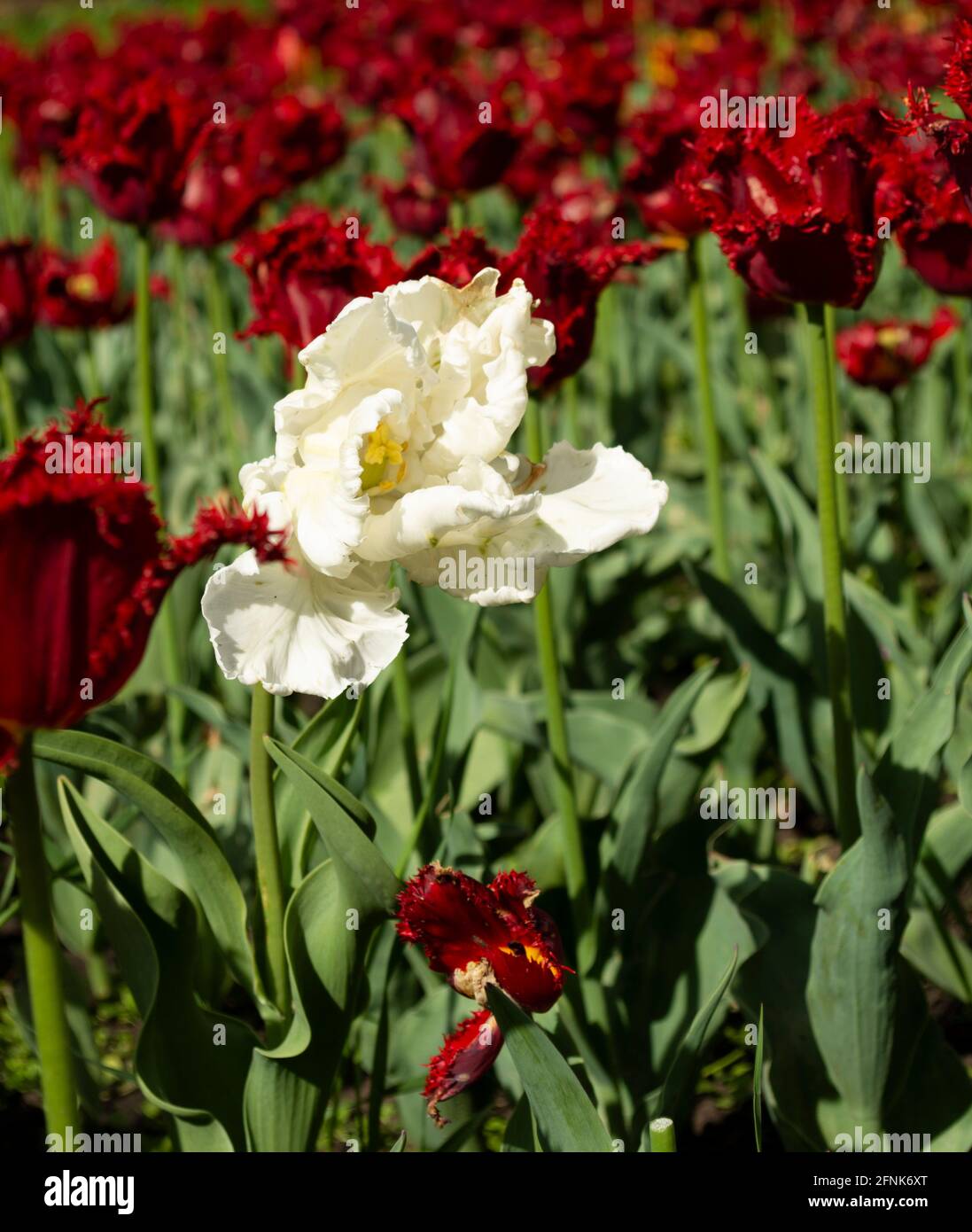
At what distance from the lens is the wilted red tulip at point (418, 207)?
295cm

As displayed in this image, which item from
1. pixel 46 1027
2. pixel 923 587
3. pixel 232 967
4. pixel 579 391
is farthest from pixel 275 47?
pixel 46 1027

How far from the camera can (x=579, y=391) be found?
4109 mm

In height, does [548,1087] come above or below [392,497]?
below

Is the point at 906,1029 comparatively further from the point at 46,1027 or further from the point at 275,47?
the point at 275,47

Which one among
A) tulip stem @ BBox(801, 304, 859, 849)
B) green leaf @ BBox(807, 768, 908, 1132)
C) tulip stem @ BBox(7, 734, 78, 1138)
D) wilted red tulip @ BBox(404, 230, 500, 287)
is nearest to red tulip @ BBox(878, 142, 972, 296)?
tulip stem @ BBox(801, 304, 859, 849)

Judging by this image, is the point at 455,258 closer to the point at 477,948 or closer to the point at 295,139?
the point at 477,948

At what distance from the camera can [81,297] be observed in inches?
117

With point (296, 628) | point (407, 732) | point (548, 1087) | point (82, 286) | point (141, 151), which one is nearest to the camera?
point (296, 628)

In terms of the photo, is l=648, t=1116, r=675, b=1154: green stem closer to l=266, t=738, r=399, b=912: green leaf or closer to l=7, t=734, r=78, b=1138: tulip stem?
l=266, t=738, r=399, b=912: green leaf

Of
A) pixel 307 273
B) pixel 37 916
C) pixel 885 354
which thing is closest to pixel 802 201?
pixel 307 273

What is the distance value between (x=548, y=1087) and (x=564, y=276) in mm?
900

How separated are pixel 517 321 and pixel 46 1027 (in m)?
0.67

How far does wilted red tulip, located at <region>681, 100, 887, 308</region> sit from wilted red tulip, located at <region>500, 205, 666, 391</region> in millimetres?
167

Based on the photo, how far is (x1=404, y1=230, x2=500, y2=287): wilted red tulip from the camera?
4.84ft
